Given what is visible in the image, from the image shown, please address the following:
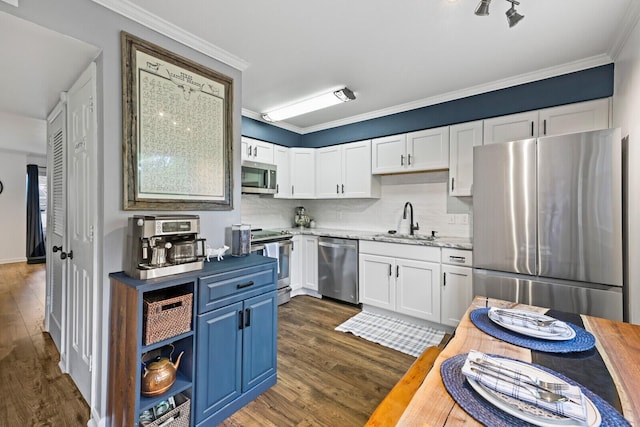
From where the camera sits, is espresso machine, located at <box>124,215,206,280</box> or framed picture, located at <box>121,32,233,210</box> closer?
espresso machine, located at <box>124,215,206,280</box>

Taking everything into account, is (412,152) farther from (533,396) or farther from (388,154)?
(533,396)

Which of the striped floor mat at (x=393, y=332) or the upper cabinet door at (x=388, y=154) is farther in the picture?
the upper cabinet door at (x=388, y=154)

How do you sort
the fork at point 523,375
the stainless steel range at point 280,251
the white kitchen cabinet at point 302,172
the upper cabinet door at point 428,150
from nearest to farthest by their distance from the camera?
the fork at point 523,375 → the upper cabinet door at point 428,150 → the stainless steel range at point 280,251 → the white kitchen cabinet at point 302,172

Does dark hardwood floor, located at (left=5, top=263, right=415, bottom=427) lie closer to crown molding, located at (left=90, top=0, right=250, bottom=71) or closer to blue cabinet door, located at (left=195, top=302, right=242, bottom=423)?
blue cabinet door, located at (left=195, top=302, right=242, bottom=423)

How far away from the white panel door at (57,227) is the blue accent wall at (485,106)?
72.1 inches

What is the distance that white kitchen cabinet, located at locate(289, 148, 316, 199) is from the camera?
13.8 feet

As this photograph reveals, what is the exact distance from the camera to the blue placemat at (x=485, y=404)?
0.65 metres

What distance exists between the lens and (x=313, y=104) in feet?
10.6

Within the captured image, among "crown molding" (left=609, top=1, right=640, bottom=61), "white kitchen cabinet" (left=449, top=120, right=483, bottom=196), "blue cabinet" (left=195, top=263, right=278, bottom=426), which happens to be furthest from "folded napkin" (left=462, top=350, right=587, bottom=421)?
"white kitchen cabinet" (left=449, top=120, right=483, bottom=196)

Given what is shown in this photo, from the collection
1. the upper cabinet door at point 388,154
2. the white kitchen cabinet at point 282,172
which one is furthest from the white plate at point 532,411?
the white kitchen cabinet at point 282,172

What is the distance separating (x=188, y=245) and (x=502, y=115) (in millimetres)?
3056

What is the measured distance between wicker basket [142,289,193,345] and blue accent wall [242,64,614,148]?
2552 mm

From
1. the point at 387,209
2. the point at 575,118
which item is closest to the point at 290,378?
the point at 387,209

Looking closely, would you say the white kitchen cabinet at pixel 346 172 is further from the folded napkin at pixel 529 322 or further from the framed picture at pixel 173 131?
the folded napkin at pixel 529 322
